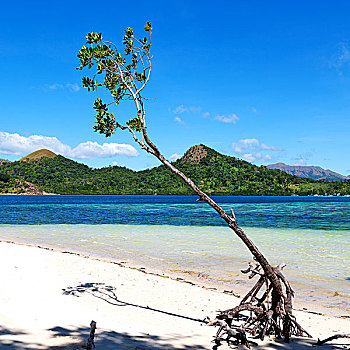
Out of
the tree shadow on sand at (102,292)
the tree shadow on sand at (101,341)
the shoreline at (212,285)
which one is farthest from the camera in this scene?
the shoreline at (212,285)

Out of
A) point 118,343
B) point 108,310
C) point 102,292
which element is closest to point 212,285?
point 102,292

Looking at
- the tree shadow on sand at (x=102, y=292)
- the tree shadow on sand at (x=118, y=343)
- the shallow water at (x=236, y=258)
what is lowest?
the shallow water at (x=236, y=258)

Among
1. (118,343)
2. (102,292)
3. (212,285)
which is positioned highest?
(118,343)

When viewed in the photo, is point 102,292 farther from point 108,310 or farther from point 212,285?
point 212,285

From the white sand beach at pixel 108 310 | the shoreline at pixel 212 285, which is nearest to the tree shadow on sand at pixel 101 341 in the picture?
the white sand beach at pixel 108 310

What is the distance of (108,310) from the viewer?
790 cm

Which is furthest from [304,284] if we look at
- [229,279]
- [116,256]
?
[116,256]

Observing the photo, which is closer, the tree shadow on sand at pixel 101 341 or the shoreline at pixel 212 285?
the tree shadow on sand at pixel 101 341

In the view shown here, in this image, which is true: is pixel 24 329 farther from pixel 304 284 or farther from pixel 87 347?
pixel 304 284

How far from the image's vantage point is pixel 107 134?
7070 mm

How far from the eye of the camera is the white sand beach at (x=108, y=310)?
19.5 ft

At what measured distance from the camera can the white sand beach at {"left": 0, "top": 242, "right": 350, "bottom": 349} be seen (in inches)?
234

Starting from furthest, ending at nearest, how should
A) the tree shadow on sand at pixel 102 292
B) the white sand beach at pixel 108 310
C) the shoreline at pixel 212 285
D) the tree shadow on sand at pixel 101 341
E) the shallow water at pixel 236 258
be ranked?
the shallow water at pixel 236 258, the shoreline at pixel 212 285, the tree shadow on sand at pixel 102 292, the white sand beach at pixel 108 310, the tree shadow on sand at pixel 101 341

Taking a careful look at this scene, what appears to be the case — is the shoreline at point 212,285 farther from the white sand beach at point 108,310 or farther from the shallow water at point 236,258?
the white sand beach at point 108,310
